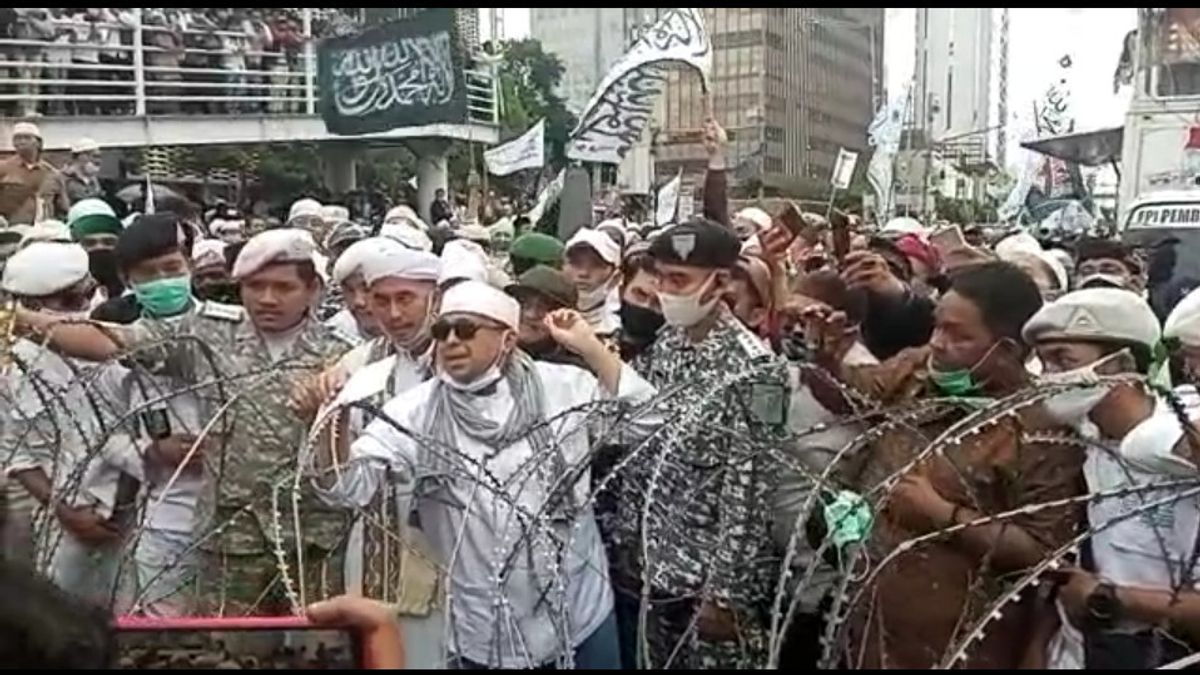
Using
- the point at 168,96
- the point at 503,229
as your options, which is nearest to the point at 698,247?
the point at 503,229

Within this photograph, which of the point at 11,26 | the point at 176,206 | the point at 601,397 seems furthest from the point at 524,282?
the point at 11,26

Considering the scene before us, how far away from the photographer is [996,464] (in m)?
3.00

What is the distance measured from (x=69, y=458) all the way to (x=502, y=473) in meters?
1.26

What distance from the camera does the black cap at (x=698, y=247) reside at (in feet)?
12.2

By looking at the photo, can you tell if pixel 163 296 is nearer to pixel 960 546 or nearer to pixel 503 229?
pixel 960 546

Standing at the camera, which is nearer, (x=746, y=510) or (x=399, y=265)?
(x=746, y=510)

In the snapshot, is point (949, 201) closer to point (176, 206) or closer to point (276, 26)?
point (276, 26)

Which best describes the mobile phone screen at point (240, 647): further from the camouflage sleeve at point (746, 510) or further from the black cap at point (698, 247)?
the black cap at point (698, 247)

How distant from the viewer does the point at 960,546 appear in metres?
3.00

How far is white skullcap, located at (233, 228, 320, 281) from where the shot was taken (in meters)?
4.00

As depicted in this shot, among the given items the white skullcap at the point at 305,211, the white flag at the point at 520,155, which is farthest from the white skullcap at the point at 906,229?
the white flag at the point at 520,155

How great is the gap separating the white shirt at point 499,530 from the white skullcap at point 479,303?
0.15 metres

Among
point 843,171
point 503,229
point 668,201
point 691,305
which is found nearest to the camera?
point 691,305

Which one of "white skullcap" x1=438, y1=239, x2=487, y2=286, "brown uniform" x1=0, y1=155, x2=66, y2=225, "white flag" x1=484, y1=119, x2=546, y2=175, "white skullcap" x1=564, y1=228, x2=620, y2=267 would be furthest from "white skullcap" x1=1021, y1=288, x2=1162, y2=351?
"white flag" x1=484, y1=119, x2=546, y2=175
